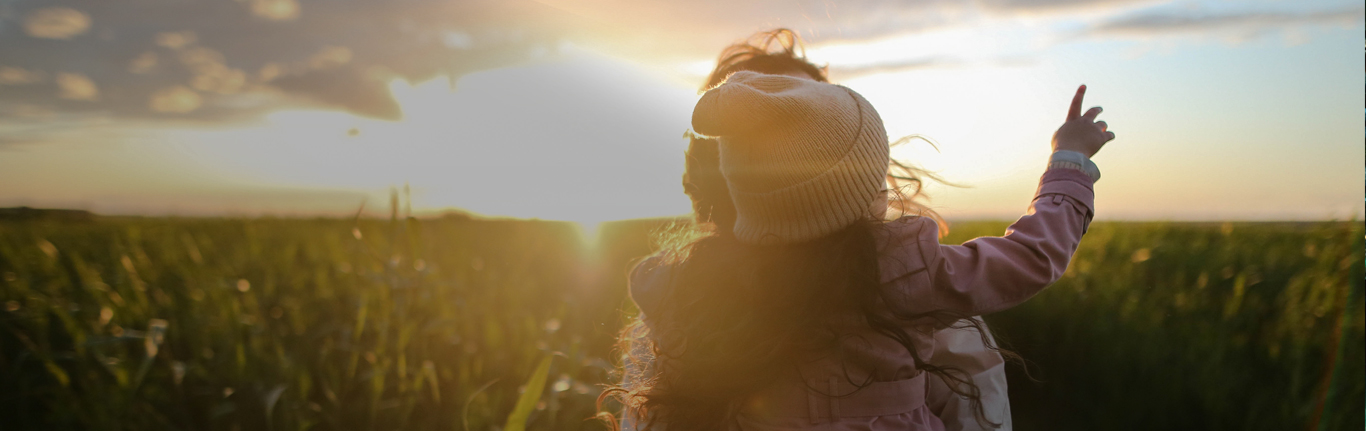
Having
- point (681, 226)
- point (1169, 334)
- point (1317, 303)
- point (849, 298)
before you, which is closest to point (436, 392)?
point (681, 226)

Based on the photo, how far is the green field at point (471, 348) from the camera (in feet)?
8.05

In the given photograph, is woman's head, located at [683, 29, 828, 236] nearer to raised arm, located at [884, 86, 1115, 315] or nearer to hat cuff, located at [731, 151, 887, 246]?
hat cuff, located at [731, 151, 887, 246]

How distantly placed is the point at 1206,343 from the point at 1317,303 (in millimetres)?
701

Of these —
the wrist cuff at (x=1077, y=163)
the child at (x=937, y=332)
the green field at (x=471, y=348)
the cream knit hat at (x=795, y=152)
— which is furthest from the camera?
the green field at (x=471, y=348)

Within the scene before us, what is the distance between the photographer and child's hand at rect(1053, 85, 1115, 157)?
1.38 meters

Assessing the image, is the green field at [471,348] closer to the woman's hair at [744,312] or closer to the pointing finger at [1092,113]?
the woman's hair at [744,312]

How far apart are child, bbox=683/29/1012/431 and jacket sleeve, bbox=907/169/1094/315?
0.78 ft

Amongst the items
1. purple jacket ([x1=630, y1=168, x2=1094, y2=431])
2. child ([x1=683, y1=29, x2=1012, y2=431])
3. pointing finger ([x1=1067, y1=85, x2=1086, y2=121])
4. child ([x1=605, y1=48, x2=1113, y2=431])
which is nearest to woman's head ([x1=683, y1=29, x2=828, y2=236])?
child ([x1=683, y1=29, x2=1012, y2=431])

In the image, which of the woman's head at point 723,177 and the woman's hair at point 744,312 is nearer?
the woman's hair at point 744,312

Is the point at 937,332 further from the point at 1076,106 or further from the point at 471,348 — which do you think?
the point at 471,348

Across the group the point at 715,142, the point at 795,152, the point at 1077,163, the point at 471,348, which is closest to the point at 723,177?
the point at 715,142

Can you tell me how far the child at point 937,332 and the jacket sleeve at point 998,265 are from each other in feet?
0.78

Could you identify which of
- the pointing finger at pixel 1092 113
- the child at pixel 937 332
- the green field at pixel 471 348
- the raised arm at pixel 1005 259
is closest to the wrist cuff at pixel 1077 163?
the raised arm at pixel 1005 259

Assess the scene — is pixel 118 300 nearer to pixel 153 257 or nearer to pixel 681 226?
pixel 153 257
